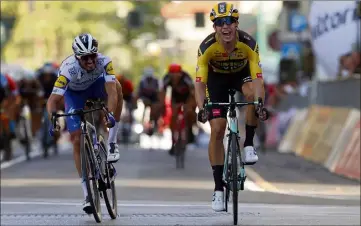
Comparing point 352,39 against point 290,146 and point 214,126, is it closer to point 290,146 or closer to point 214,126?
point 290,146

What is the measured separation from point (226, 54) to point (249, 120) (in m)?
0.74

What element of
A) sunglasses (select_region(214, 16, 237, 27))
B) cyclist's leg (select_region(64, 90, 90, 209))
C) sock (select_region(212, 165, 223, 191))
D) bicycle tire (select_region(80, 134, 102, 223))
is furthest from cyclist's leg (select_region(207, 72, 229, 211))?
cyclist's leg (select_region(64, 90, 90, 209))

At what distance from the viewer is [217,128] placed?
1162cm

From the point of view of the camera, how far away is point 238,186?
11266 millimetres

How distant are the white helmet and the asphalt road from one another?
1723 millimetres

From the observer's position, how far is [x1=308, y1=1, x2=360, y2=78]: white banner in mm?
24219

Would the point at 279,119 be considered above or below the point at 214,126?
below

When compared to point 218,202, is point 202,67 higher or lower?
higher

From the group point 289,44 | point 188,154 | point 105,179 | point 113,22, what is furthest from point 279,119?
point 113,22

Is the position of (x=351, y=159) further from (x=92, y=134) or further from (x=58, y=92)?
(x=58, y=92)

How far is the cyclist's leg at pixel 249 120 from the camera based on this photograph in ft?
38.1

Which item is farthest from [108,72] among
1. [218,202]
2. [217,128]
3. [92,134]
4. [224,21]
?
[218,202]

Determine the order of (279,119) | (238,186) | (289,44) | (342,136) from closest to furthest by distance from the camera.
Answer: (238,186)
(342,136)
(279,119)
(289,44)

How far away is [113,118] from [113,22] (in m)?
55.9
